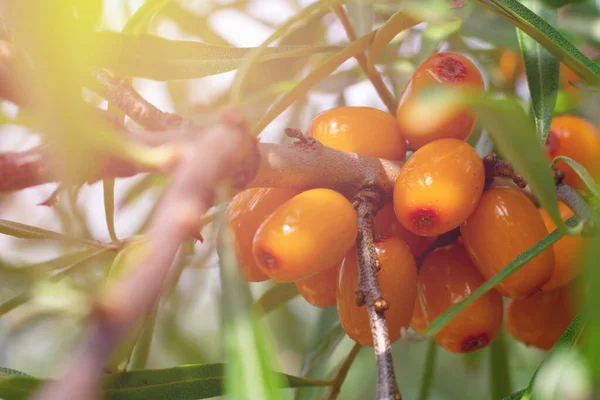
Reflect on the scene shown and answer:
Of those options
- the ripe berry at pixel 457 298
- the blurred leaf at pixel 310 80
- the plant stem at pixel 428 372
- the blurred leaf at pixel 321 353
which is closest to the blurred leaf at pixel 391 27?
the blurred leaf at pixel 310 80

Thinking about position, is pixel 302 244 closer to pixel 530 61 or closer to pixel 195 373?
pixel 195 373

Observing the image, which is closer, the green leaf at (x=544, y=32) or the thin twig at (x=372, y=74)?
the green leaf at (x=544, y=32)

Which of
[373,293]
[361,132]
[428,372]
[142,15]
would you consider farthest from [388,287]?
[428,372]

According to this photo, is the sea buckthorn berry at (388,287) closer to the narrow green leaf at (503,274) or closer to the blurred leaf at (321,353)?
the narrow green leaf at (503,274)

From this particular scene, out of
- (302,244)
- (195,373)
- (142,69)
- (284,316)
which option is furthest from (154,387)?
(284,316)

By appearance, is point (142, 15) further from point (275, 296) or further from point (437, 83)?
point (275, 296)

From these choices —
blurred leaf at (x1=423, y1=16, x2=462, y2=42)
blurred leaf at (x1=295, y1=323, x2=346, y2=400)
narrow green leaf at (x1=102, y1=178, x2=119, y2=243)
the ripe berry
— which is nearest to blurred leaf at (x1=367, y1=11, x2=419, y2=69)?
blurred leaf at (x1=423, y1=16, x2=462, y2=42)

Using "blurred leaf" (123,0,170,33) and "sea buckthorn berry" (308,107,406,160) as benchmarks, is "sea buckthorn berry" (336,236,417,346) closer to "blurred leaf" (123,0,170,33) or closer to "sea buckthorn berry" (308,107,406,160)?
"sea buckthorn berry" (308,107,406,160)
